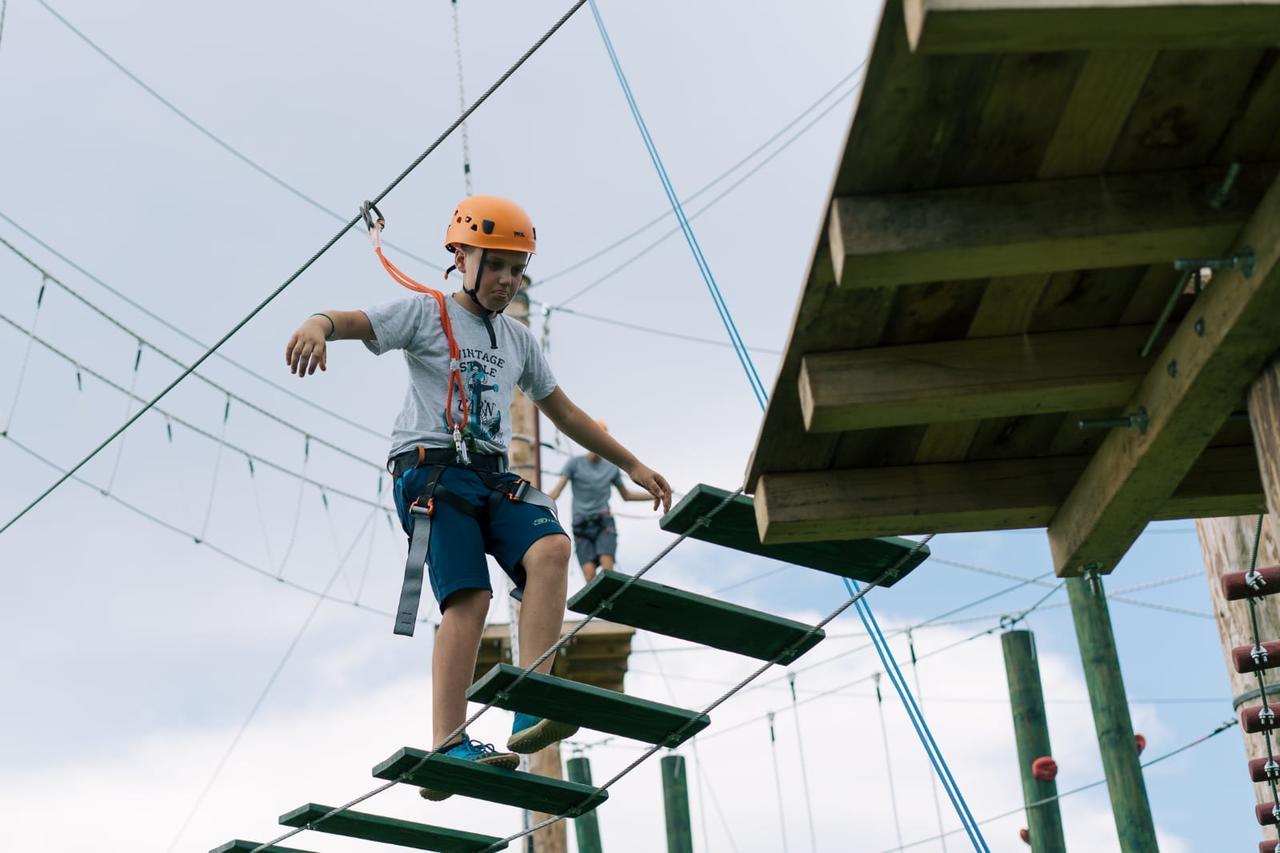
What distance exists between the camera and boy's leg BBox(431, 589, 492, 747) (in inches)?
179

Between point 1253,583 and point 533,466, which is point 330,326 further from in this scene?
point 533,466

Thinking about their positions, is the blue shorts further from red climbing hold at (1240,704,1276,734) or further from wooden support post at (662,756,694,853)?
wooden support post at (662,756,694,853)

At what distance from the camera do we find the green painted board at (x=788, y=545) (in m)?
4.10

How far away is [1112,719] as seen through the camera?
796 cm

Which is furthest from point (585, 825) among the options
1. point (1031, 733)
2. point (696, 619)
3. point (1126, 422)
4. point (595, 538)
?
point (1126, 422)

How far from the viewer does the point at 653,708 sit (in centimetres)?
450

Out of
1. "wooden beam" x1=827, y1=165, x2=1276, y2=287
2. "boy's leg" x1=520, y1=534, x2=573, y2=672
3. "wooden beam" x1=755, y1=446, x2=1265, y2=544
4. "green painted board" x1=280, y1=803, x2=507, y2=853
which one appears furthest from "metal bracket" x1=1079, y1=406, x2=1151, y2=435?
"green painted board" x1=280, y1=803, x2=507, y2=853

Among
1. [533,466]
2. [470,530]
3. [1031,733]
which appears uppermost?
[533,466]

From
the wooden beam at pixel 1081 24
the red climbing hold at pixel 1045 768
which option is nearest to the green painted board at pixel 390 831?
the wooden beam at pixel 1081 24

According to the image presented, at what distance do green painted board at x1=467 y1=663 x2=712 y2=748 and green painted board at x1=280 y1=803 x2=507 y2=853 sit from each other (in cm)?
78

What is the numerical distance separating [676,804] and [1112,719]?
6387 millimetres

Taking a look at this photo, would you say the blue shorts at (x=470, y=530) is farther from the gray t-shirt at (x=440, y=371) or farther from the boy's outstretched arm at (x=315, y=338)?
the boy's outstretched arm at (x=315, y=338)

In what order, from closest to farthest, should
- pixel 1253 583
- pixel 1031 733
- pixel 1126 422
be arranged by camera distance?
pixel 1126 422 → pixel 1253 583 → pixel 1031 733

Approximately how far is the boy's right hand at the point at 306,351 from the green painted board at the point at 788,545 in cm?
94
